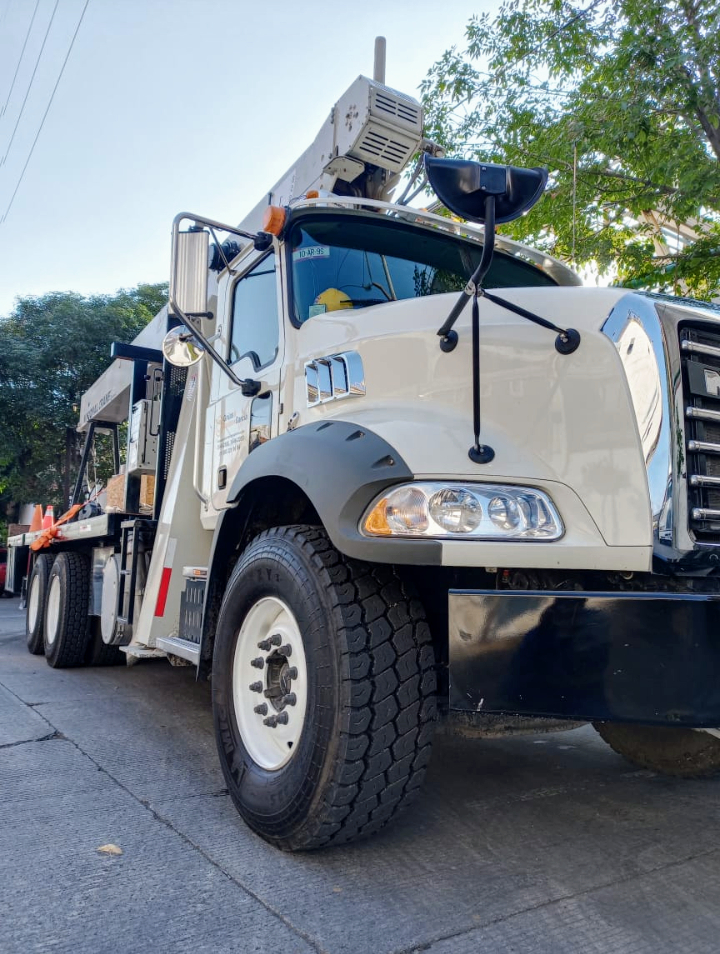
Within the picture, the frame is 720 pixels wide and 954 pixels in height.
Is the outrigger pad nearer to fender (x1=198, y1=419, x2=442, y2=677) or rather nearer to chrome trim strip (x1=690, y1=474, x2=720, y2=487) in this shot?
fender (x1=198, y1=419, x2=442, y2=677)

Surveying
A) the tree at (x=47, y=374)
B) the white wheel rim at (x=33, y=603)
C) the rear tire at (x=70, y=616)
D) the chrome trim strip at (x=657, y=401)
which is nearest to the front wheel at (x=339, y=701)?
the chrome trim strip at (x=657, y=401)

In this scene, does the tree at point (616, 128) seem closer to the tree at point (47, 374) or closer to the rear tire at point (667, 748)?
the rear tire at point (667, 748)

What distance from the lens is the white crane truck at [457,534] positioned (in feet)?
7.28

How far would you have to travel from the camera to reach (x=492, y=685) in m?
2.24

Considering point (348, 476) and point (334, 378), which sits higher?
point (334, 378)

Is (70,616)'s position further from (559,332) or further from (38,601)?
(559,332)

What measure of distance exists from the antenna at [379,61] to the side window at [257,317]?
4.53 feet

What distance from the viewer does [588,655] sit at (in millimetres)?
2188

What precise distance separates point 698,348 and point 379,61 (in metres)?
3.00

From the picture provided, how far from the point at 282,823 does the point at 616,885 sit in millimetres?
1079

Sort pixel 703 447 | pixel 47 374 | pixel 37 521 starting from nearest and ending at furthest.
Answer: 1. pixel 703 447
2. pixel 37 521
3. pixel 47 374

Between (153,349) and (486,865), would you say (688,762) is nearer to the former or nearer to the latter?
(486,865)

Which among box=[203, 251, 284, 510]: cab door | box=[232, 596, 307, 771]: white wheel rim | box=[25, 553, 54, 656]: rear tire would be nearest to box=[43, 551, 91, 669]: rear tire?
box=[25, 553, 54, 656]: rear tire

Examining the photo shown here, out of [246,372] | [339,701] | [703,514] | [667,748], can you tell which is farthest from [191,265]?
[667,748]
